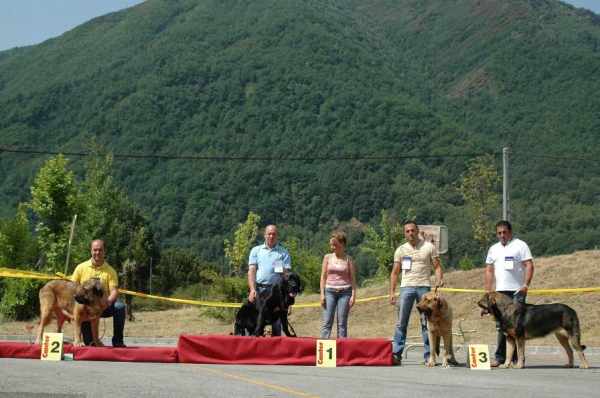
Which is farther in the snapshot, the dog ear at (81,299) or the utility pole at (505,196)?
the utility pole at (505,196)

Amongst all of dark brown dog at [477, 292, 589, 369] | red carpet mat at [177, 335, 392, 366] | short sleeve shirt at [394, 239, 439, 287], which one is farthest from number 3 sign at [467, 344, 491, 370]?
red carpet mat at [177, 335, 392, 366]

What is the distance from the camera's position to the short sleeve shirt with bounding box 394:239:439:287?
13.6 metres

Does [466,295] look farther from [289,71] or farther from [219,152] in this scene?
[289,71]

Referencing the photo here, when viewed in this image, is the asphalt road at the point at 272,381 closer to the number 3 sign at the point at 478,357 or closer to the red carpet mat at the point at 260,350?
the number 3 sign at the point at 478,357

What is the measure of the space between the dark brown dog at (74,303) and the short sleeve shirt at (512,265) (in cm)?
602

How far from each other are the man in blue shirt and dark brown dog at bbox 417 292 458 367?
2441 mm

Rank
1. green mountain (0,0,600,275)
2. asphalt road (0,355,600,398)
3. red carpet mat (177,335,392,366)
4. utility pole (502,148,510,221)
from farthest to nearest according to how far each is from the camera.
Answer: green mountain (0,0,600,275) < utility pole (502,148,510,221) < red carpet mat (177,335,392,366) < asphalt road (0,355,600,398)

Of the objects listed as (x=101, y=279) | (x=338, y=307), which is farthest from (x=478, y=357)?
(x=101, y=279)

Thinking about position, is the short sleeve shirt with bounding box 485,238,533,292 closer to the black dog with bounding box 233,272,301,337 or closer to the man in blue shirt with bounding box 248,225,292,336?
the black dog with bounding box 233,272,301,337

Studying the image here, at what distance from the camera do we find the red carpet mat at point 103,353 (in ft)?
41.9

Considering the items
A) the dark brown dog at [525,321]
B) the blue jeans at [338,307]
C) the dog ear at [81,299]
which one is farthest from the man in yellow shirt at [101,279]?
the dark brown dog at [525,321]

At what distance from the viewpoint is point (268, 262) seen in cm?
1420

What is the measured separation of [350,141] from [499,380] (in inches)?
5147

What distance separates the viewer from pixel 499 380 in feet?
35.7
